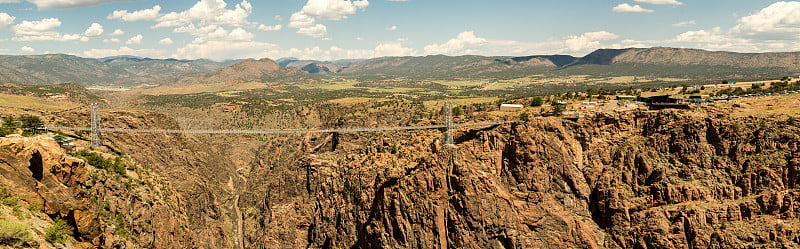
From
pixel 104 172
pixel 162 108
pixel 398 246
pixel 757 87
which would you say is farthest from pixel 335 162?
pixel 162 108

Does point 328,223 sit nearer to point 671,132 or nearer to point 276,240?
point 276,240

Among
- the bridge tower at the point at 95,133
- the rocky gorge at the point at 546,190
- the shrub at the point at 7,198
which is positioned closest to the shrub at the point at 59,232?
the shrub at the point at 7,198

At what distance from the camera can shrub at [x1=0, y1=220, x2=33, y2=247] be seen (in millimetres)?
19641

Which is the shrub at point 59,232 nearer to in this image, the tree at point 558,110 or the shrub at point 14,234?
the shrub at point 14,234

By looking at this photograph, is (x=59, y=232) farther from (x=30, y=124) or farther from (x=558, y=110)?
(x=558, y=110)

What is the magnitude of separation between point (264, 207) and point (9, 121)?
134ft

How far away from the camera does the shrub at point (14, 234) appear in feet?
64.4

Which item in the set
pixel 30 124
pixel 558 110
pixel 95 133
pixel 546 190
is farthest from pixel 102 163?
pixel 558 110

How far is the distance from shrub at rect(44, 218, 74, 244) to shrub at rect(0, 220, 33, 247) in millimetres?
3139

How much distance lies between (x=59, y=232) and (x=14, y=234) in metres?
6.56

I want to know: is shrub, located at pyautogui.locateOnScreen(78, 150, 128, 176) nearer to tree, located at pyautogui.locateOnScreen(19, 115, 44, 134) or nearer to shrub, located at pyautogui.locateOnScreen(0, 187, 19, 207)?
tree, located at pyautogui.locateOnScreen(19, 115, 44, 134)

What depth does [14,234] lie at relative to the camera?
65.9 feet

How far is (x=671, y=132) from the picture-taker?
52656 mm

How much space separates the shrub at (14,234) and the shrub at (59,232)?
314 cm
